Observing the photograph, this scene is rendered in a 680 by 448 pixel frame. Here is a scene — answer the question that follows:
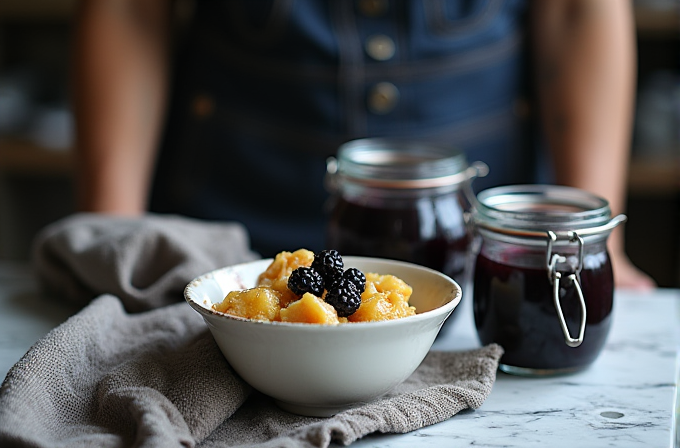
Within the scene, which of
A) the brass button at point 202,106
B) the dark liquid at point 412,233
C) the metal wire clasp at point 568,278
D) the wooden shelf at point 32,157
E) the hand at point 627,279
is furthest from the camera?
the wooden shelf at point 32,157

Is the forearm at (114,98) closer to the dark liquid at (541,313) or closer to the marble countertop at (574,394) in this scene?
the marble countertop at (574,394)

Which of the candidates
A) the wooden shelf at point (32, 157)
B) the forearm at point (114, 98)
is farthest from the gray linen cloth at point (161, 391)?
the wooden shelf at point (32, 157)

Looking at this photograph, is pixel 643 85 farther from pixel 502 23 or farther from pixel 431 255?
pixel 431 255

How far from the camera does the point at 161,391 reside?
2.79 ft

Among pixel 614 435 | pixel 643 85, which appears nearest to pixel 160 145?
pixel 614 435

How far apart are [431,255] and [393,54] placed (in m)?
0.66

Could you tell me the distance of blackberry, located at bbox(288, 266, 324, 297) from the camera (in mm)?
844

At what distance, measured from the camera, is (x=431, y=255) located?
1103 millimetres

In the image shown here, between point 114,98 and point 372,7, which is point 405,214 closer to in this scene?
point 372,7

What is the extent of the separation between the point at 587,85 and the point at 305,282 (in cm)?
106

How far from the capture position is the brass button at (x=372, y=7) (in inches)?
62.9

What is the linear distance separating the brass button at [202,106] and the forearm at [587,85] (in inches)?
29.6

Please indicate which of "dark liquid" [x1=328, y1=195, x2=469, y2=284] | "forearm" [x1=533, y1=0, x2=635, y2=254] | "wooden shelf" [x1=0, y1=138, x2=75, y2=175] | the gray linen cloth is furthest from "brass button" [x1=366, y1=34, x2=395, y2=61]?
"wooden shelf" [x1=0, y1=138, x2=75, y2=175]

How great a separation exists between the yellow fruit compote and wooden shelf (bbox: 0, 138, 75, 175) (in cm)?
216
